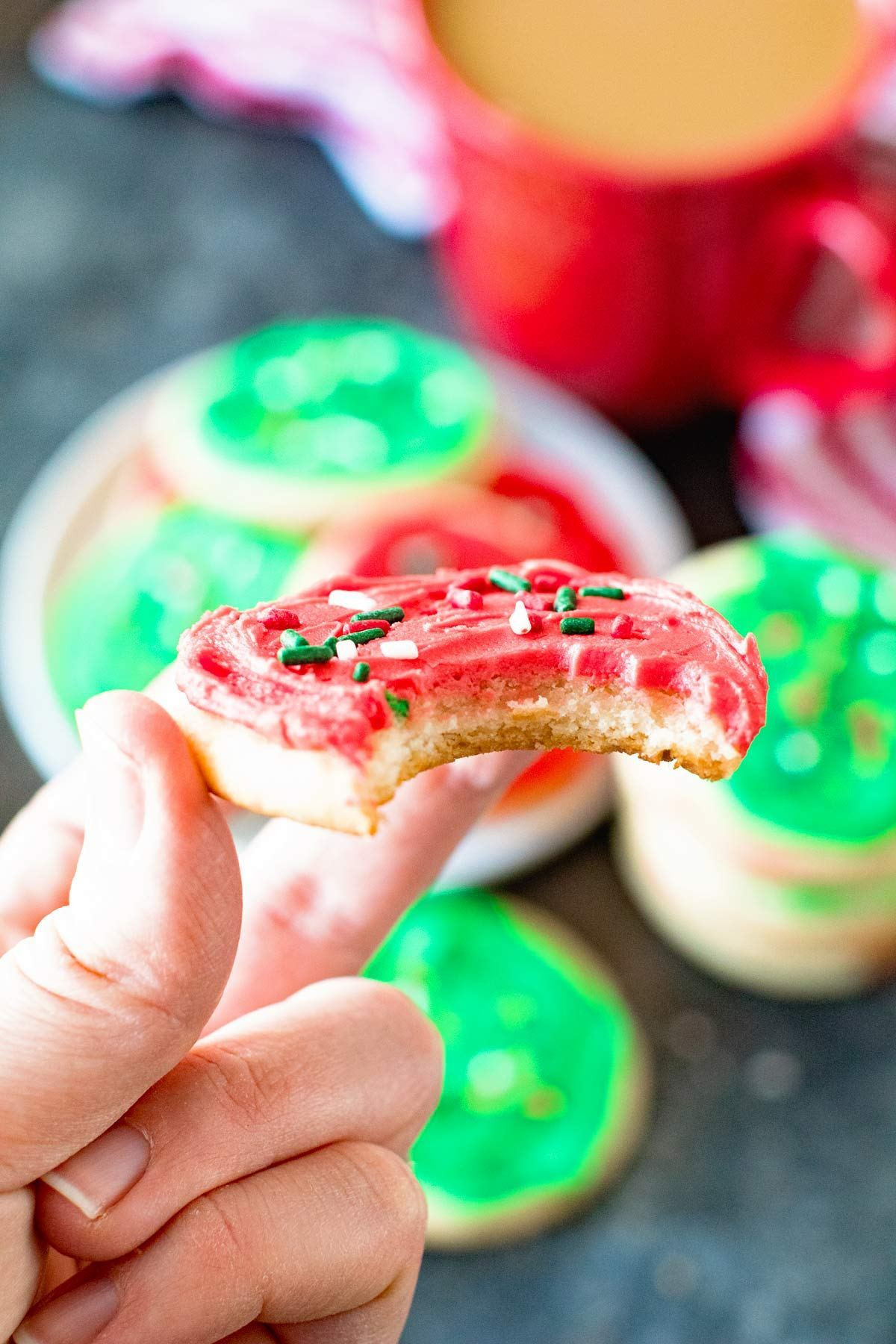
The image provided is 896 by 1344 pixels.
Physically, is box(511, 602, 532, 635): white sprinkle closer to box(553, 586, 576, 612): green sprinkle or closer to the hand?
box(553, 586, 576, 612): green sprinkle

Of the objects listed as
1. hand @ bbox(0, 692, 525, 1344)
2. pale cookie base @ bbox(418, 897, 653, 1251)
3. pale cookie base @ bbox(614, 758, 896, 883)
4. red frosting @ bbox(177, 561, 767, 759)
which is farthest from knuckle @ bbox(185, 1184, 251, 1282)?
pale cookie base @ bbox(614, 758, 896, 883)

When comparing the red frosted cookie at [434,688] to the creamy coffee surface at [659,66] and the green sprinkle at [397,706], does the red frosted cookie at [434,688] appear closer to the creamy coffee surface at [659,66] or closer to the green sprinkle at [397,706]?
the green sprinkle at [397,706]

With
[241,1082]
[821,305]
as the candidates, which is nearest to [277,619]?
[241,1082]

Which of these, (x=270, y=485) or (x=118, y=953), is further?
(x=270, y=485)

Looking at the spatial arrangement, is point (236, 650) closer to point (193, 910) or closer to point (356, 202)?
point (193, 910)

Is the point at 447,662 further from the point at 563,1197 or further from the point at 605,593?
the point at 563,1197

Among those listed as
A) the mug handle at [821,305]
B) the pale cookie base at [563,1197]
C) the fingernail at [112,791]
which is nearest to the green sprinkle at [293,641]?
the fingernail at [112,791]

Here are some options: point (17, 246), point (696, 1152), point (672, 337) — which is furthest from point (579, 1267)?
point (17, 246)

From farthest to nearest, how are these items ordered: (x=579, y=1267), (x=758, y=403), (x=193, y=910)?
1. (x=758, y=403)
2. (x=579, y=1267)
3. (x=193, y=910)

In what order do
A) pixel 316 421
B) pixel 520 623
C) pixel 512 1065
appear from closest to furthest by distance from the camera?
pixel 520 623 → pixel 512 1065 → pixel 316 421
